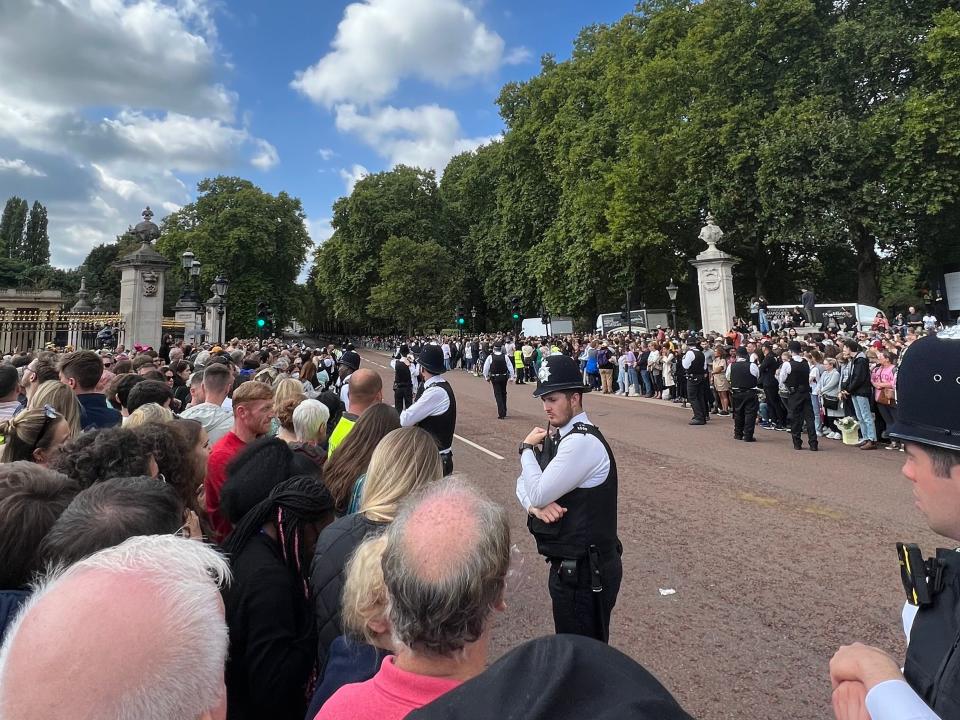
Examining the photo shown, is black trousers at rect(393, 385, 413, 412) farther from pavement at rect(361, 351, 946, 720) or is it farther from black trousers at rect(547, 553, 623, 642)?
black trousers at rect(547, 553, 623, 642)

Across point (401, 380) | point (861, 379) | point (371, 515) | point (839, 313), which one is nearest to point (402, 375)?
point (401, 380)

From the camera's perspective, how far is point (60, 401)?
397 centimetres

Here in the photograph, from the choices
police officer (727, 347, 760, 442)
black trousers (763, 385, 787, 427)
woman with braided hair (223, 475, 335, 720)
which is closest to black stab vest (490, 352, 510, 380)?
police officer (727, 347, 760, 442)

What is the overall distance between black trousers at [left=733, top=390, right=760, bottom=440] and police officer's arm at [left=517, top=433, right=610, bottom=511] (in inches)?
382

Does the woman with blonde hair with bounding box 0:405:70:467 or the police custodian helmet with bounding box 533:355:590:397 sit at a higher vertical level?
the police custodian helmet with bounding box 533:355:590:397

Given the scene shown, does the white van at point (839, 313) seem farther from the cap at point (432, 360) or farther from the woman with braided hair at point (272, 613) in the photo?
the woman with braided hair at point (272, 613)

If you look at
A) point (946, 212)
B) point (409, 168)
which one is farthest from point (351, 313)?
point (946, 212)

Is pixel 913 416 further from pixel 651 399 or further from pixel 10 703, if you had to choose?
pixel 651 399

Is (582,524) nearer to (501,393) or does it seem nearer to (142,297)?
(501,393)

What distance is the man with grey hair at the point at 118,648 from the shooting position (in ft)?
3.06

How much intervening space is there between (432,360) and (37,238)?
105 meters

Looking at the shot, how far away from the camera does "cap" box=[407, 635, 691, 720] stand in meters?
0.83

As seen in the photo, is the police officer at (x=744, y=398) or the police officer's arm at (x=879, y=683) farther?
the police officer at (x=744, y=398)

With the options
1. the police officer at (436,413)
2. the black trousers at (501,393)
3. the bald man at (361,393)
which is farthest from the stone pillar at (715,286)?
the bald man at (361,393)
